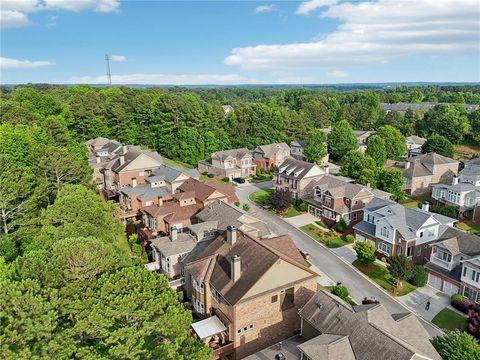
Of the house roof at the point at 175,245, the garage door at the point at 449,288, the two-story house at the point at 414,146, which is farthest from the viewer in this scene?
the two-story house at the point at 414,146

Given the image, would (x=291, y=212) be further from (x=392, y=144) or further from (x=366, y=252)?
(x=392, y=144)

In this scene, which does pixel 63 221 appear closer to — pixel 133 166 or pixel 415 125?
pixel 133 166

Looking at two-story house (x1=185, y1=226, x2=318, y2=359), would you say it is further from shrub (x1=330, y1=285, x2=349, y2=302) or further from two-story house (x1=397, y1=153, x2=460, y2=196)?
two-story house (x1=397, y1=153, x2=460, y2=196)

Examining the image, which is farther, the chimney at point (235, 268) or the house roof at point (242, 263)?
the chimney at point (235, 268)

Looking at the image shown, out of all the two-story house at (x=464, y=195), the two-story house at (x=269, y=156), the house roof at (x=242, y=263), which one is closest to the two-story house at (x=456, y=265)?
the house roof at (x=242, y=263)

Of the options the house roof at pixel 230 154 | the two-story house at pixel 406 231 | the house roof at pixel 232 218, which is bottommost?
the two-story house at pixel 406 231

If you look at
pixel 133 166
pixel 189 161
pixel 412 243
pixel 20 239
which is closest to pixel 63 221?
pixel 20 239

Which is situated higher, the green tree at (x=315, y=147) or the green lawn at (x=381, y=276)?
the green tree at (x=315, y=147)

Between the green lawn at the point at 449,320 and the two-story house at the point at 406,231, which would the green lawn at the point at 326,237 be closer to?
the two-story house at the point at 406,231
